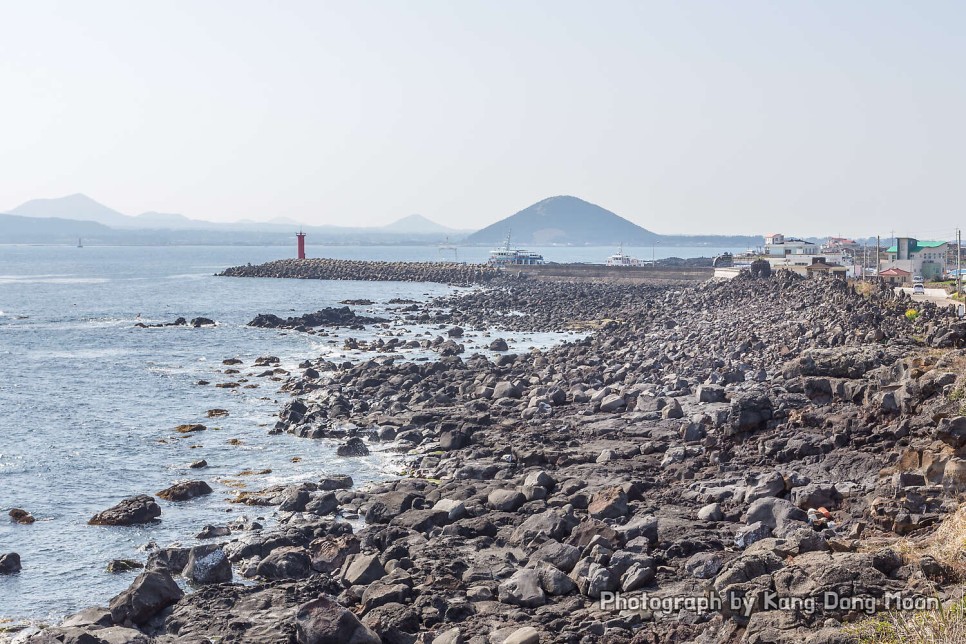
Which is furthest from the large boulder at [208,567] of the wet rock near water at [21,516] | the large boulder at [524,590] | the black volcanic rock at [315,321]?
the black volcanic rock at [315,321]

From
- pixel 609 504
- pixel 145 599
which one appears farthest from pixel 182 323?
pixel 145 599

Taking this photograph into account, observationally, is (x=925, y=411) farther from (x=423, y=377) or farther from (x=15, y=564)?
(x=423, y=377)

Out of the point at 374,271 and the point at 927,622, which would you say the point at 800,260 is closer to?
the point at 374,271

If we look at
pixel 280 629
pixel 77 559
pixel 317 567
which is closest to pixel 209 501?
pixel 77 559

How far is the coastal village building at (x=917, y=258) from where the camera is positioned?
78.9 m

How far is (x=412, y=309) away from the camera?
72.1 meters

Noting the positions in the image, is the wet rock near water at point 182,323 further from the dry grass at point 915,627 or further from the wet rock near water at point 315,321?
the dry grass at point 915,627

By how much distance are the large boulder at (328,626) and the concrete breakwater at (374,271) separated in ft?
319

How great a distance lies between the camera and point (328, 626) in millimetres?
11914

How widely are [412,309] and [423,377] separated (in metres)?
37.4

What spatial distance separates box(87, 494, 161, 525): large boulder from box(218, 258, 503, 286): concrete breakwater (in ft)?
295

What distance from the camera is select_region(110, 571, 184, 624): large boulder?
13.5m

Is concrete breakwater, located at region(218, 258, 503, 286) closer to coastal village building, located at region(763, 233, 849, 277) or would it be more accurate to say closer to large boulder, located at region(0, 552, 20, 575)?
coastal village building, located at region(763, 233, 849, 277)

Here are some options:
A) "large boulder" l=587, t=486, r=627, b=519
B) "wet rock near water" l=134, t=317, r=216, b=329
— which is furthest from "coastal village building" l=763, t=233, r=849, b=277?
"large boulder" l=587, t=486, r=627, b=519
